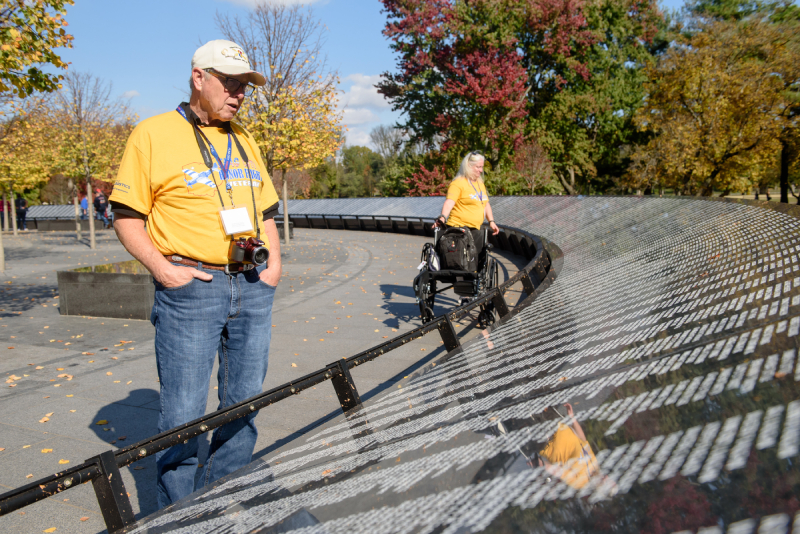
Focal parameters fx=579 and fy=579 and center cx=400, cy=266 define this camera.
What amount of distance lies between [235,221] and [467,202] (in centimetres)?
433

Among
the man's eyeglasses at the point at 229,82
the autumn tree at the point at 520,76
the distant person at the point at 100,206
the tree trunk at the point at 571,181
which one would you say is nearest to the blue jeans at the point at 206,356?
the man's eyeglasses at the point at 229,82

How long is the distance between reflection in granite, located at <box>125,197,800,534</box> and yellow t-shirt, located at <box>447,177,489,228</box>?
3613mm

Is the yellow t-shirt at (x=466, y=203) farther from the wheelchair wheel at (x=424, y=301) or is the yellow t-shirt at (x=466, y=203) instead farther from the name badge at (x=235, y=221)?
the name badge at (x=235, y=221)

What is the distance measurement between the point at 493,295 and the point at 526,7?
88.4 feet

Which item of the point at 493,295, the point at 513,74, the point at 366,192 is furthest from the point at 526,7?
the point at 366,192

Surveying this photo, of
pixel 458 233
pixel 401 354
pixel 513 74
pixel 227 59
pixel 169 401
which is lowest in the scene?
pixel 401 354

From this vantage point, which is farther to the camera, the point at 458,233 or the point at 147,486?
the point at 458,233

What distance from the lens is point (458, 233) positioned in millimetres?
6465

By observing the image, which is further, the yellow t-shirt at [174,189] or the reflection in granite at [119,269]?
the reflection in granite at [119,269]

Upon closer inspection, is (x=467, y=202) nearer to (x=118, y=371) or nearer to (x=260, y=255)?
(x=118, y=371)

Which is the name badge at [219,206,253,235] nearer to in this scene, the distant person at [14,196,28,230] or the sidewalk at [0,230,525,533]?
A: the sidewalk at [0,230,525,533]

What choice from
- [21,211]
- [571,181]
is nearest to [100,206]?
[21,211]

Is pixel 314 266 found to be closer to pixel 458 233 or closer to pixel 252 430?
pixel 458 233

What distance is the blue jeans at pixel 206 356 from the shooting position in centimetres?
254
